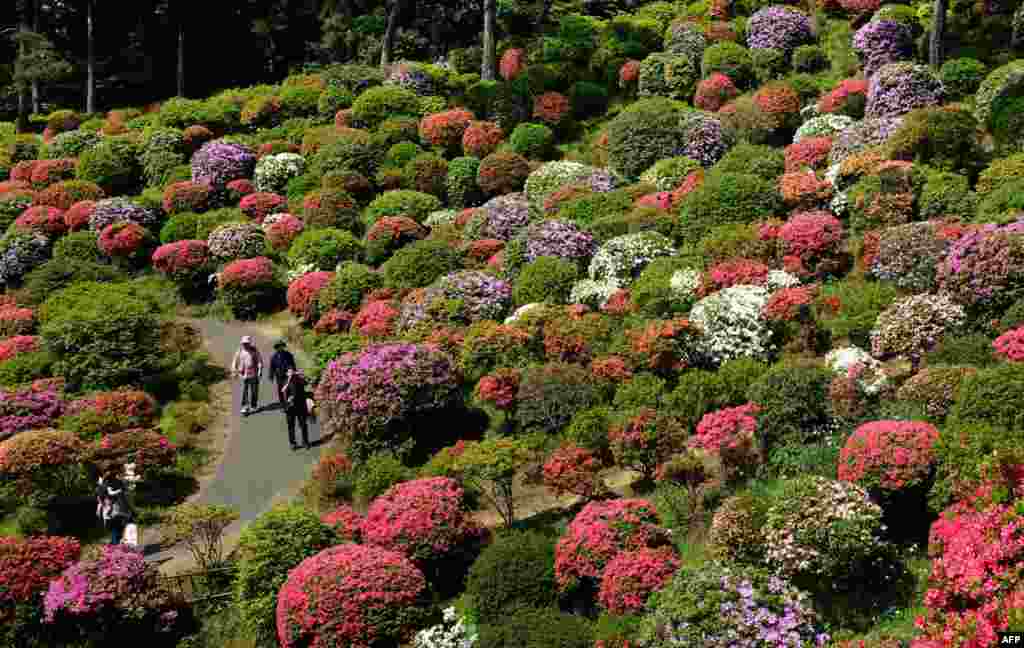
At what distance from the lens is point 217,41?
50469 mm

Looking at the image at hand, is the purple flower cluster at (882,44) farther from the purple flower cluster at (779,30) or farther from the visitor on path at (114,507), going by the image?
the visitor on path at (114,507)

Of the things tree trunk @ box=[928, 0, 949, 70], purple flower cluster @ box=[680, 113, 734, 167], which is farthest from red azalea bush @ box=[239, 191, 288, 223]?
tree trunk @ box=[928, 0, 949, 70]

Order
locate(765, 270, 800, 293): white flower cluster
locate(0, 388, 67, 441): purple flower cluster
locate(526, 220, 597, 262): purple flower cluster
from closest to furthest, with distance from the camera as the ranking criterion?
1. locate(765, 270, 800, 293): white flower cluster
2. locate(0, 388, 67, 441): purple flower cluster
3. locate(526, 220, 597, 262): purple flower cluster

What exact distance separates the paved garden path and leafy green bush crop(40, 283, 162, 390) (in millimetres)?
1933

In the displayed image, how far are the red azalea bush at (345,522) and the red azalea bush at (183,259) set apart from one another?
43.4 ft

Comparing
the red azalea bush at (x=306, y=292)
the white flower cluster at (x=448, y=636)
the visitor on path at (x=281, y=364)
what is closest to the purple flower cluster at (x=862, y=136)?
the red azalea bush at (x=306, y=292)

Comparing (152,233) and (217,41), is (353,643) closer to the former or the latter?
(152,233)

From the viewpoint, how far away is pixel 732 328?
1659 centimetres

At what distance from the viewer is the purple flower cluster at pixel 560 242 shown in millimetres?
21344

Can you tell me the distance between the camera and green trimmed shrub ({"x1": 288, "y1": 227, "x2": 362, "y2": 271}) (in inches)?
976

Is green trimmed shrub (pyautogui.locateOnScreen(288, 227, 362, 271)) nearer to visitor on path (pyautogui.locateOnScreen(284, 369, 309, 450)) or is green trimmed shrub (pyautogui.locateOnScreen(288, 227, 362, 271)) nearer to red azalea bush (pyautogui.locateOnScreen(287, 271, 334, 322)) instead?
red azalea bush (pyautogui.locateOnScreen(287, 271, 334, 322))

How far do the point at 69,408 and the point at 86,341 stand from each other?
1886mm

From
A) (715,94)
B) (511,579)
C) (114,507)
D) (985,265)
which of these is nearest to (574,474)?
(511,579)

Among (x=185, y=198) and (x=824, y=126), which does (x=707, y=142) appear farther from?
(x=185, y=198)
